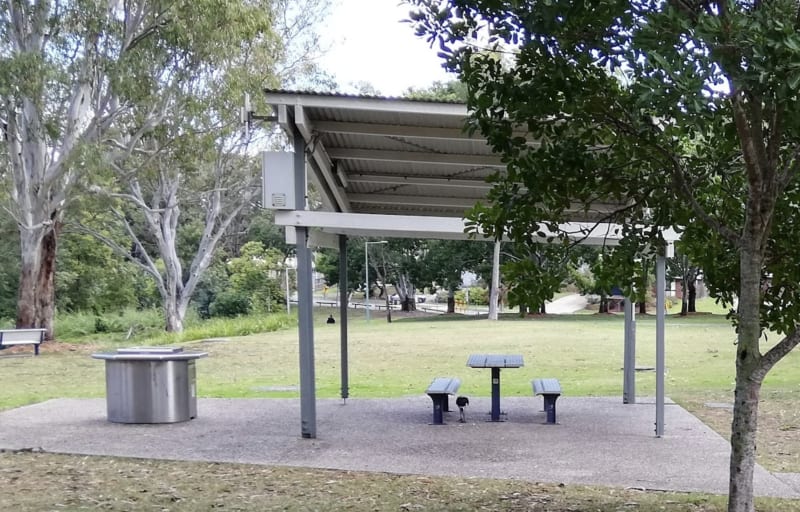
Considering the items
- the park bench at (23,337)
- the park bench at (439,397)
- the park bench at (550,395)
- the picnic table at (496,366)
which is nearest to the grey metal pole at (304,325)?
the park bench at (439,397)

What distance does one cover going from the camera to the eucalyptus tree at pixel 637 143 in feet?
11.8

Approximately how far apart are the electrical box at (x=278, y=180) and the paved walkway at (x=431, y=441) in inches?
95.4

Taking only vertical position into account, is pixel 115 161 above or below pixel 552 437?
above

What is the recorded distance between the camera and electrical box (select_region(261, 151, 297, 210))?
7980 millimetres

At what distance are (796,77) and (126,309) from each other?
42400 millimetres

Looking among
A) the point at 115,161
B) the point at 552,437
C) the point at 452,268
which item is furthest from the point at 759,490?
the point at 452,268

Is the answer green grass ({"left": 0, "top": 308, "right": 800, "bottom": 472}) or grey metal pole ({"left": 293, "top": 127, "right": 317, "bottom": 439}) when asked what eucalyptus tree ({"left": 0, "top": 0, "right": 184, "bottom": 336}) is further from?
grey metal pole ({"left": 293, "top": 127, "right": 317, "bottom": 439})

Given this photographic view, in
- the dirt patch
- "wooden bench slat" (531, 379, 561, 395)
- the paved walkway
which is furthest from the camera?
"wooden bench slat" (531, 379, 561, 395)

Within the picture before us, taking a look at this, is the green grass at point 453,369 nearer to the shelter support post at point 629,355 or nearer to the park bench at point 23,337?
the park bench at point 23,337

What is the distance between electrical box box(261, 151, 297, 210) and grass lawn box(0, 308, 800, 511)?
268 centimetres

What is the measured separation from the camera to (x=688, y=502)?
18.0 feet

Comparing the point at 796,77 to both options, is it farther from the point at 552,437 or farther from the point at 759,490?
the point at 552,437

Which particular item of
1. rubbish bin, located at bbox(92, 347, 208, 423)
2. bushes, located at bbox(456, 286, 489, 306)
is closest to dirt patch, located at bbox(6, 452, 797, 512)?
rubbish bin, located at bbox(92, 347, 208, 423)

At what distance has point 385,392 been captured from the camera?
12430 mm
